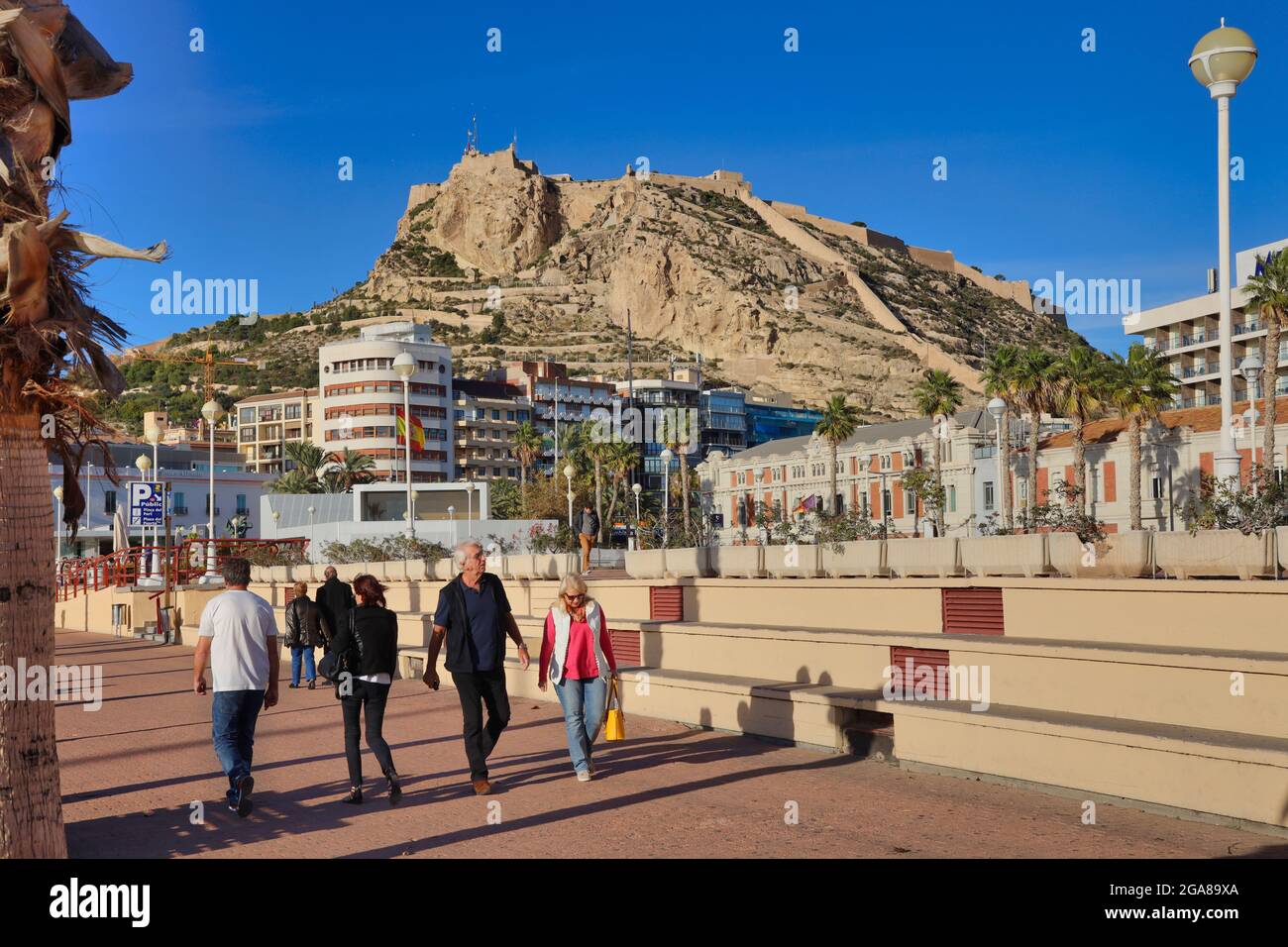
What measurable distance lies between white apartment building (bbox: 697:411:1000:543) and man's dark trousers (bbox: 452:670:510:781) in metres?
48.5

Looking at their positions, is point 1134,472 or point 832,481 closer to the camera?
point 1134,472

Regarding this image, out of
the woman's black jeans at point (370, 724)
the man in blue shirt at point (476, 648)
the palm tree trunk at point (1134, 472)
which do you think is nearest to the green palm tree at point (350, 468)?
the palm tree trunk at point (1134, 472)

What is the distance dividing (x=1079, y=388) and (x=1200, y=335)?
38652mm

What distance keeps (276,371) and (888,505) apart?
13909 centimetres

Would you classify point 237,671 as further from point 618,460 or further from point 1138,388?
point 618,460

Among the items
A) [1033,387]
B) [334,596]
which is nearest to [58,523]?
[1033,387]

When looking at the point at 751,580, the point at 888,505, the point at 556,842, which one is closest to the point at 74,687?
the point at 751,580

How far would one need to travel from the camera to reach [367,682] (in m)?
9.72

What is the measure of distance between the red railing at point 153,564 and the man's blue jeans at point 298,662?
567 inches

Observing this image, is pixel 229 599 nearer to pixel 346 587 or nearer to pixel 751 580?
pixel 346 587

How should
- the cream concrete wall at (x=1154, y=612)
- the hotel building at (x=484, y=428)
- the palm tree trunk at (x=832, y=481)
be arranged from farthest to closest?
the hotel building at (x=484, y=428) → the palm tree trunk at (x=832, y=481) → the cream concrete wall at (x=1154, y=612)

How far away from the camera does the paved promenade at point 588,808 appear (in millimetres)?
7809

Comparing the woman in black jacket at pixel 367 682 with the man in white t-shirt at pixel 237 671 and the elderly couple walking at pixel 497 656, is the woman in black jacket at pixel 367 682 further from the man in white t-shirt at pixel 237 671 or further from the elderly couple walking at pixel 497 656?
the man in white t-shirt at pixel 237 671
